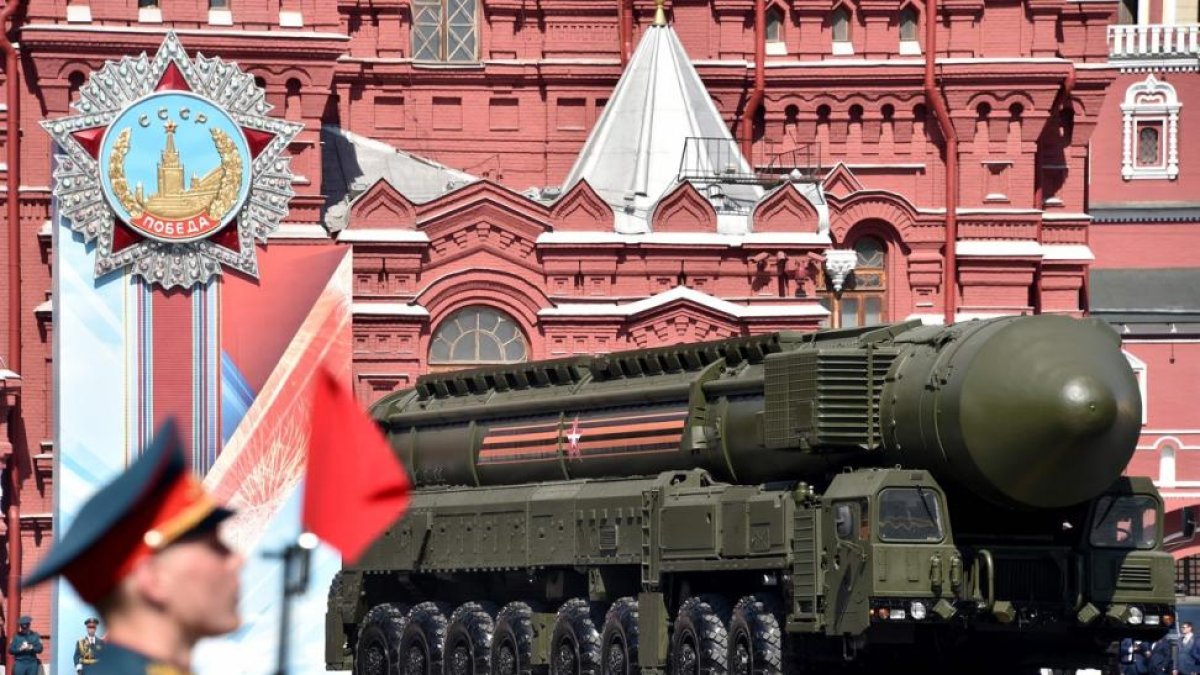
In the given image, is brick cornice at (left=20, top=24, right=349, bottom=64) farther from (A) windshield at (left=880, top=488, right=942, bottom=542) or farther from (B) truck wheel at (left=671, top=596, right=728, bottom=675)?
(A) windshield at (left=880, top=488, right=942, bottom=542)

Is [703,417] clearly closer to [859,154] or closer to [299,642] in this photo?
[299,642]

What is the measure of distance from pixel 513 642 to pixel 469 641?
3.31 feet

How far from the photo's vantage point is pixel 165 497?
5.35 meters

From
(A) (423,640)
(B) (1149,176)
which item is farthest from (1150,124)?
(A) (423,640)

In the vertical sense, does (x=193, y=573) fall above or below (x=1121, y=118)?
below

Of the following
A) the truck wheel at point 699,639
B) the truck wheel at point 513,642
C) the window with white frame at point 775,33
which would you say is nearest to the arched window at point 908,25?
the window with white frame at point 775,33

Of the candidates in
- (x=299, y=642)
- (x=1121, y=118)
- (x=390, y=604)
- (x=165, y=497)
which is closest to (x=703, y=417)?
(x=390, y=604)

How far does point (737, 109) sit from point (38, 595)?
1366 cm

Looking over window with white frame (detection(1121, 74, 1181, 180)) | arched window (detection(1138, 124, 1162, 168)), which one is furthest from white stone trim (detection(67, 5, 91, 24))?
arched window (detection(1138, 124, 1162, 168))

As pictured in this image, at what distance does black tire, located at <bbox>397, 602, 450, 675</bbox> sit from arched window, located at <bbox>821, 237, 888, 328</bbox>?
15784mm

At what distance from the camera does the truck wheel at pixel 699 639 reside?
2333 cm

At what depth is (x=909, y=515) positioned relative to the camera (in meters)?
21.5

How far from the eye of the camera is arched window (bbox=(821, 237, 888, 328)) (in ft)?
147

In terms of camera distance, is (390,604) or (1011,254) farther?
(1011,254)
